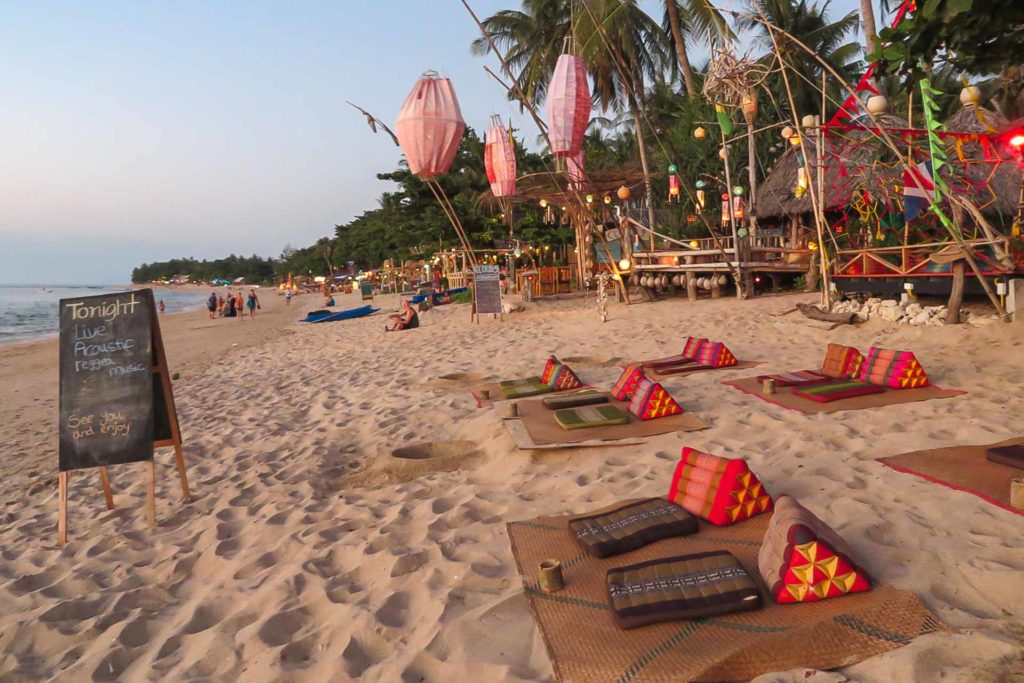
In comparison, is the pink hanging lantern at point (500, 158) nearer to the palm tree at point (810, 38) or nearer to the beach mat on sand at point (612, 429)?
the beach mat on sand at point (612, 429)

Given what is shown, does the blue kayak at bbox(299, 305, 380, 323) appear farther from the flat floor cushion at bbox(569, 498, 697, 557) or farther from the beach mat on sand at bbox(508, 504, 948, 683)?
the beach mat on sand at bbox(508, 504, 948, 683)

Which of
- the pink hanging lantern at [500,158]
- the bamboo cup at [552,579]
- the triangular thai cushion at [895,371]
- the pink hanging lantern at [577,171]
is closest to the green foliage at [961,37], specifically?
the bamboo cup at [552,579]

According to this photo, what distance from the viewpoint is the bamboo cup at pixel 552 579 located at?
2738 millimetres

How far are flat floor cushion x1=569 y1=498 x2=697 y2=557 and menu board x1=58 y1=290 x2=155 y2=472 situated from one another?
10.8ft

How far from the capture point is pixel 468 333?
12805 mm

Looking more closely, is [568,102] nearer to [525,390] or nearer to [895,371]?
[525,390]

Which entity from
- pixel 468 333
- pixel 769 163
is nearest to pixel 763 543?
pixel 468 333

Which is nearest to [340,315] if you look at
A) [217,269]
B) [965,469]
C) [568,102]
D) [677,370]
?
[568,102]

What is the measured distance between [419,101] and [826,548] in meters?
8.41

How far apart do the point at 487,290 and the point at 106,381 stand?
1053 centimetres

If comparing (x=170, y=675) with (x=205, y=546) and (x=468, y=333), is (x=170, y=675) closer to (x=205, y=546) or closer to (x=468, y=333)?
(x=205, y=546)

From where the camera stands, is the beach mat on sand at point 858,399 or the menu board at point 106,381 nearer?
the menu board at point 106,381

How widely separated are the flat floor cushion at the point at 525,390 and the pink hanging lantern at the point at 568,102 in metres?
4.64

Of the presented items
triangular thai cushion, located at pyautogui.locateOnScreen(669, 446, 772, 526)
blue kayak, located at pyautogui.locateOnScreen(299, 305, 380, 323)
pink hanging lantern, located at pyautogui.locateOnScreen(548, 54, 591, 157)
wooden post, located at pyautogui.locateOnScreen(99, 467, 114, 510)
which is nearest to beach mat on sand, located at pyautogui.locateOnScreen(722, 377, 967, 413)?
triangular thai cushion, located at pyautogui.locateOnScreen(669, 446, 772, 526)
